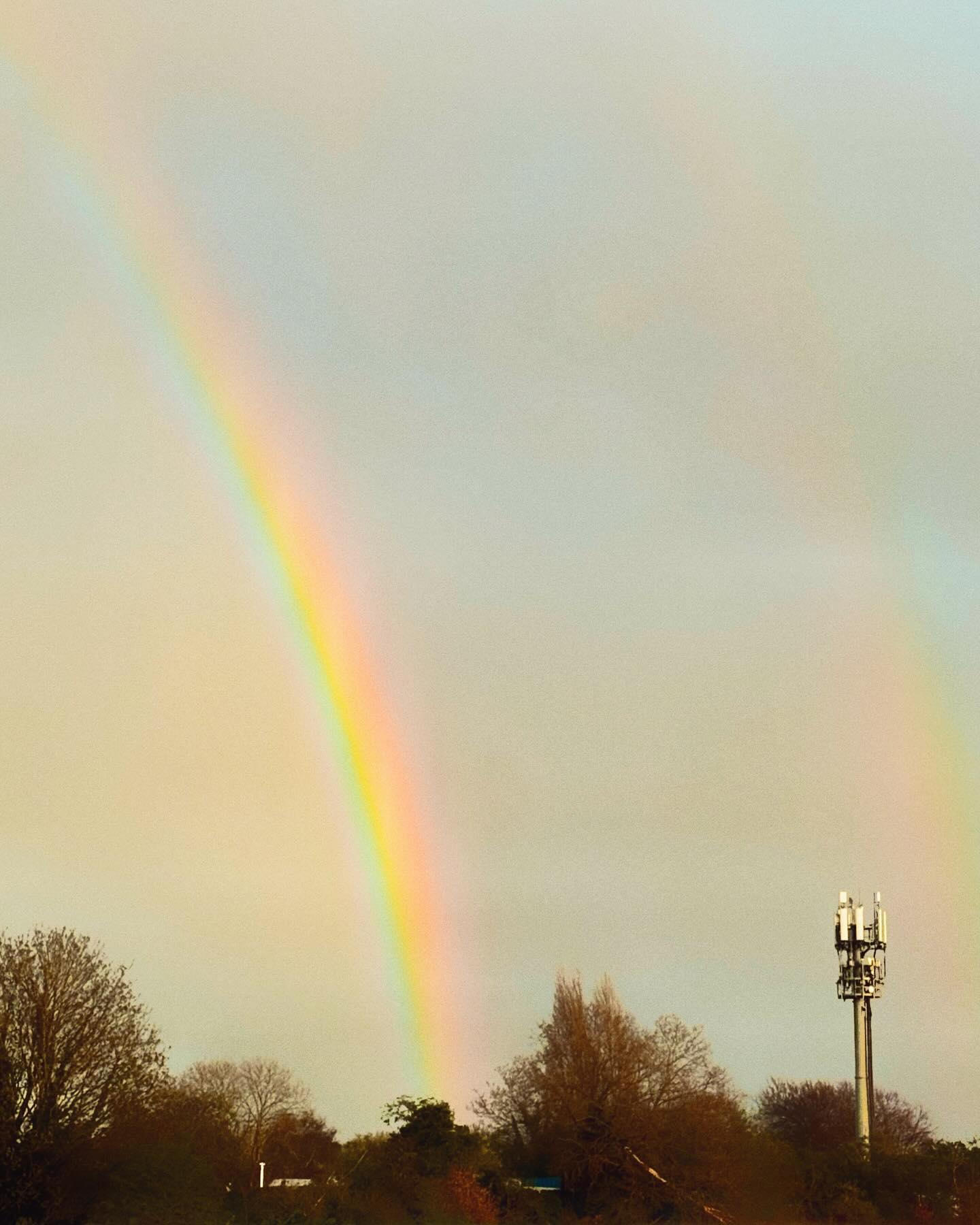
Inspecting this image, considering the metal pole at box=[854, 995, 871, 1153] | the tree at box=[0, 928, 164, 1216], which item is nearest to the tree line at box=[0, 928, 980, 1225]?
the tree at box=[0, 928, 164, 1216]

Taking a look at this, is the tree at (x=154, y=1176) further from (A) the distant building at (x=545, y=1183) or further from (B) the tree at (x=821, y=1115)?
(B) the tree at (x=821, y=1115)

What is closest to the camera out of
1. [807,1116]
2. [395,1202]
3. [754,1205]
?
[395,1202]

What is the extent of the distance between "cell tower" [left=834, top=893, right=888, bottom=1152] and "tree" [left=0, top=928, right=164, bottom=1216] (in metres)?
64.2

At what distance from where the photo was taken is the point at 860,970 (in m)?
102

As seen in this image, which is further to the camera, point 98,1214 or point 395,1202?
point 395,1202

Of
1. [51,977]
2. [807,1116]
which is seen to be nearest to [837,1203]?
[51,977]

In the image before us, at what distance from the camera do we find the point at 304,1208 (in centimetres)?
5034

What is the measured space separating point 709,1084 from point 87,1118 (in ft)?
87.4

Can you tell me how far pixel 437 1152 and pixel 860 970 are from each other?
5139 cm

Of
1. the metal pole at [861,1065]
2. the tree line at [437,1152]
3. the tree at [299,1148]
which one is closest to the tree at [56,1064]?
the tree line at [437,1152]

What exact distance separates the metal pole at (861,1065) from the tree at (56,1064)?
57.8m

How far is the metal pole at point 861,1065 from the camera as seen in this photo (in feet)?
305

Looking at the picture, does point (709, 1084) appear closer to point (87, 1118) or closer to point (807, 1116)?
point (87, 1118)

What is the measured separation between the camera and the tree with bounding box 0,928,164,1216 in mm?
41188
